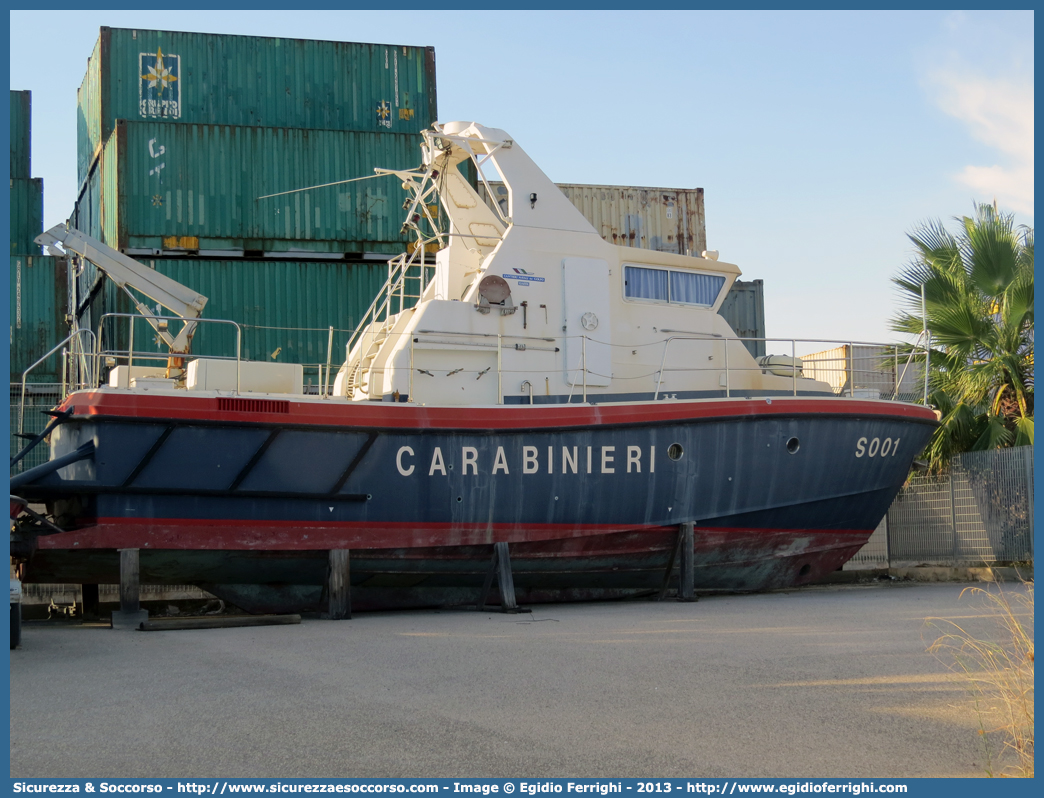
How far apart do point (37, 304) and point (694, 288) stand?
439 inches

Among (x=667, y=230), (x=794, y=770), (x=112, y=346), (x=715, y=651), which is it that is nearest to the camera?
(x=794, y=770)

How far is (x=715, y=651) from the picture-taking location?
7184mm

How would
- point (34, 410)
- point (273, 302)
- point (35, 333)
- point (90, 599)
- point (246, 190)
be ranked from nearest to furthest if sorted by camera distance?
1. point (90, 599)
2. point (34, 410)
3. point (273, 302)
4. point (246, 190)
5. point (35, 333)

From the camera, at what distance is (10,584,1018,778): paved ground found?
14.3 ft

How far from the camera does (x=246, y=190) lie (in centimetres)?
1609

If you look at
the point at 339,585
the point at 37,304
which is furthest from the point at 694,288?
the point at 37,304

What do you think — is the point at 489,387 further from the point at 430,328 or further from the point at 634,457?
the point at 634,457

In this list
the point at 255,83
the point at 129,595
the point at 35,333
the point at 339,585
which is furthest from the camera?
the point at 255,83

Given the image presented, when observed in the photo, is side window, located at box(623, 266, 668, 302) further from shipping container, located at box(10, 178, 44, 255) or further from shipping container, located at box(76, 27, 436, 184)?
shipping container, located at box(10, 178, 44, 255)

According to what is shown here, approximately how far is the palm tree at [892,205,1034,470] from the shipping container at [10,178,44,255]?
57.5 feet

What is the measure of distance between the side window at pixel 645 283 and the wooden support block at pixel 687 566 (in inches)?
110

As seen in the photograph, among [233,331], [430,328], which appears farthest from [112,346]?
[430,328]

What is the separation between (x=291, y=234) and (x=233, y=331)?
6.01ft

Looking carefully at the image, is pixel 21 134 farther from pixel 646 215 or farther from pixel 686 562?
pixel 686 562
